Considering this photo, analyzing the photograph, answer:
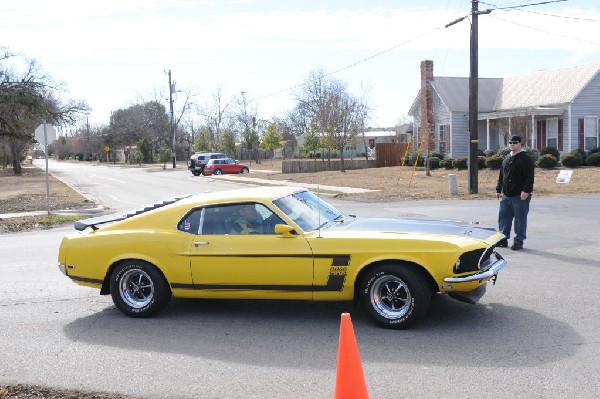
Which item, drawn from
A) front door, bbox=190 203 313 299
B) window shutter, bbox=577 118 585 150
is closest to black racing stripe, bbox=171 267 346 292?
front door, bbox=190 203 313 299

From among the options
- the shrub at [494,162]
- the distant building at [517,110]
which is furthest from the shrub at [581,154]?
the shrub at [494,162]

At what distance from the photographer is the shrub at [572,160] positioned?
1289 inches

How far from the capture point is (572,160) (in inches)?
1289

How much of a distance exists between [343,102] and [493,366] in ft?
152

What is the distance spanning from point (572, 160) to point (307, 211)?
29.5m

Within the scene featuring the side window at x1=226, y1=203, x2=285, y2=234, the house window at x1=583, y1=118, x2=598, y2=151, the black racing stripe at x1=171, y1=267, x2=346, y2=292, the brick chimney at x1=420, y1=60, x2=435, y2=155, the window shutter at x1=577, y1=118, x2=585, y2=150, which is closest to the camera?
the black racing stripe at x1=171, y1=267, x2=346, y2=292

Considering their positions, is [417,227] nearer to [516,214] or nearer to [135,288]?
[135,288]

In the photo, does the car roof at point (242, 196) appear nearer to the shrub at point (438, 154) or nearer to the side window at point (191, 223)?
the side window at point (191, 223)

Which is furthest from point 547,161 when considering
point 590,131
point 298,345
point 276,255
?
point 298,345

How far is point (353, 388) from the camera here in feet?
13.2

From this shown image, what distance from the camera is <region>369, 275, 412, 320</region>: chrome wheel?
6062 millimetres

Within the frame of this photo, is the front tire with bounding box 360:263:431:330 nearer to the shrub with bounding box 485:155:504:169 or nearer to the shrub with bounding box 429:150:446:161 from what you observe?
the shrub with bounding box 485:155:504:169

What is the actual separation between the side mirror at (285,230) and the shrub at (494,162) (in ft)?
95.9

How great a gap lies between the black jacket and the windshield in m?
4.32
